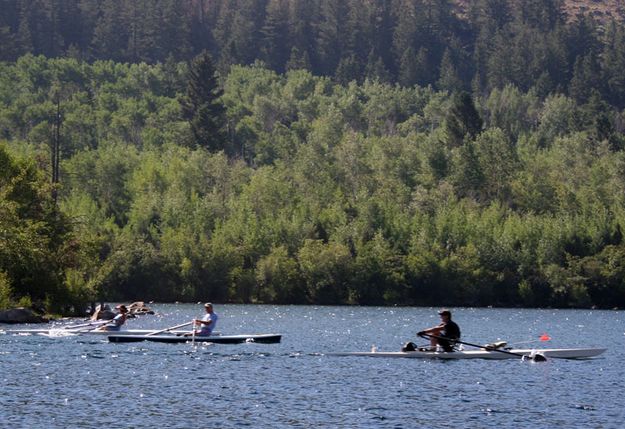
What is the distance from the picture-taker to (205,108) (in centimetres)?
18475

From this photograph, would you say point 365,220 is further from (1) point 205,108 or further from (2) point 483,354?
(2) point 483,354

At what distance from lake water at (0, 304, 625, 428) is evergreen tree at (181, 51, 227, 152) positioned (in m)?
110

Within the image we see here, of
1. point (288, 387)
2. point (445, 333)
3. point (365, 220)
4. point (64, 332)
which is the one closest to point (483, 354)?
point (445, 333)

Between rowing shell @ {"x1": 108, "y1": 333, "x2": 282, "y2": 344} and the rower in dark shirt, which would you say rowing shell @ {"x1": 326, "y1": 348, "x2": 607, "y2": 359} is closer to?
the rower in dark shirt

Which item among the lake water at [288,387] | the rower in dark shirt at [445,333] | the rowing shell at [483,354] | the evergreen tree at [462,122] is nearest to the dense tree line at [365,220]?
the evergreen tree at [462,122]

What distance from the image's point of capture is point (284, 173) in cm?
16450

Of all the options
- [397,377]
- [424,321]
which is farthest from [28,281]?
[397,377]

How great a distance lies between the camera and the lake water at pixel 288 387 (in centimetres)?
4084

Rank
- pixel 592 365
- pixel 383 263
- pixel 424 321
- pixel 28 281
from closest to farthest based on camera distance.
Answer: pixel 592 365 < pixel 28 281 < pixel 424 321 < pixel 383 263

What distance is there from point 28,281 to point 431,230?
64.0m

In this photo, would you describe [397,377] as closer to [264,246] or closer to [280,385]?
[280,385]

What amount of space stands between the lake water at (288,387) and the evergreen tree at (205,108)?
110216 mm

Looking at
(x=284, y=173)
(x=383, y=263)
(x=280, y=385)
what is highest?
(x=284, y=173)

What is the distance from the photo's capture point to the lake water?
40844 mm
